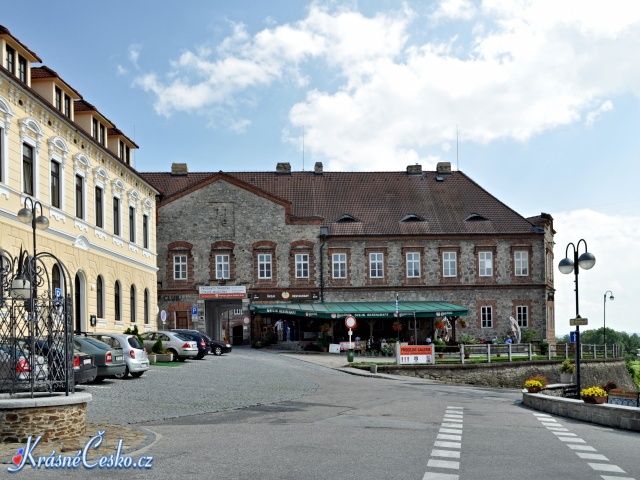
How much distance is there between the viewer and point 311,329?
5847 cm

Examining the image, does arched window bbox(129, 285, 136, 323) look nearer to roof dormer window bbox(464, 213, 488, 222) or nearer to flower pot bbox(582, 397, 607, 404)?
roof dormer window bbox(464, 213, 488, 222)

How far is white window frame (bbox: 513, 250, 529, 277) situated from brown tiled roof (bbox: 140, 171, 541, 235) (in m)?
1.62

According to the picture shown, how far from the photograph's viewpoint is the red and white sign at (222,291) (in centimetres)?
6022

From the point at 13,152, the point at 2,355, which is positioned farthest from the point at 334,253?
the point at 2,355

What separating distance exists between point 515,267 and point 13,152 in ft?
140

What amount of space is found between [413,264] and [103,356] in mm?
39763

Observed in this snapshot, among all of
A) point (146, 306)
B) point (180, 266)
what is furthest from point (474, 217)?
point (146, 306)

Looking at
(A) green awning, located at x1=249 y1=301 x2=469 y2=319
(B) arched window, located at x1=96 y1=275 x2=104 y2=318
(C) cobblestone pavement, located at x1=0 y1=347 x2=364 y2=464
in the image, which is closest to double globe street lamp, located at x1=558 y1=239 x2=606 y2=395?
(C) cobblestone pavement, located at x1=0 y1=347 x2=364 y2=464

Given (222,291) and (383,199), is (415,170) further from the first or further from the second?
(222,291)

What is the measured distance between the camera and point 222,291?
60.5 meters

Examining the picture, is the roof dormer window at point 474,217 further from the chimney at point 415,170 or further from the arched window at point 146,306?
the arched window at point 146,306

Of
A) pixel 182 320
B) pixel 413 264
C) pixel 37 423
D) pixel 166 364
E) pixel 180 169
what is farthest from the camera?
pixel 180 169

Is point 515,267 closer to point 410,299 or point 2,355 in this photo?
point 410,299

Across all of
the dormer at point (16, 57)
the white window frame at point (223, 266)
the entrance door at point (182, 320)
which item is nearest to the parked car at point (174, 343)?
the dormer at point (16, 57)
